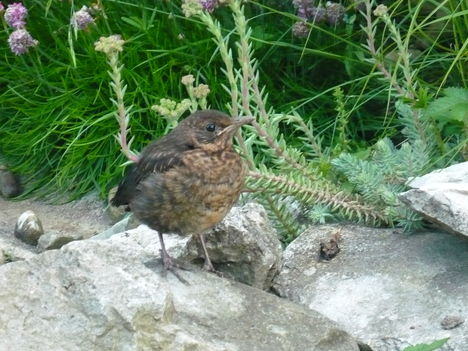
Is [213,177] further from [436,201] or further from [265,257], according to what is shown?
[436,201]

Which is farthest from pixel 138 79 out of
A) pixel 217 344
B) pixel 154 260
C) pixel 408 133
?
pixel 217 344

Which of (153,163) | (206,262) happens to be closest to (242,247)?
(206,262)

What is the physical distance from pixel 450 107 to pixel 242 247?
122cm

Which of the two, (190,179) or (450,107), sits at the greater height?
(190,179)

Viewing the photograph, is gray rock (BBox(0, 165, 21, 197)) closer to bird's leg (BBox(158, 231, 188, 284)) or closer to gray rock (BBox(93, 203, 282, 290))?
gray rock (BBox(93, 203, 282, 290))

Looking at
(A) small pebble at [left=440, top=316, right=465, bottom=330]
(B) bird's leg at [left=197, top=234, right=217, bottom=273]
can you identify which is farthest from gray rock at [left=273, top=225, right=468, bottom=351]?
(B) bird's leg at [left=197, top=234, right=217, bottom=273]

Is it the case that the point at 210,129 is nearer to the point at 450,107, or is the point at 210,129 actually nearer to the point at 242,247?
the point at 242,247

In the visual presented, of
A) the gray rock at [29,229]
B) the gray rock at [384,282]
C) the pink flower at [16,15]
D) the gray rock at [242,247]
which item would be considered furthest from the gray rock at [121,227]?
the pink flower at [16,15]

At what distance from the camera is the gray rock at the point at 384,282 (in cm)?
457

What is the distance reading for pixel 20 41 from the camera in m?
6.79

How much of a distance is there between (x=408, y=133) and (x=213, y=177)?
1.40 meters

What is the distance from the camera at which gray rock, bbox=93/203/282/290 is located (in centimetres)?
488

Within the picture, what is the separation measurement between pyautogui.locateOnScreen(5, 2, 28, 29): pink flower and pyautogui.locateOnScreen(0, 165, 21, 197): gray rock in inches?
35.3

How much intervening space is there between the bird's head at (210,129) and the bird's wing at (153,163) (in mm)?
59
